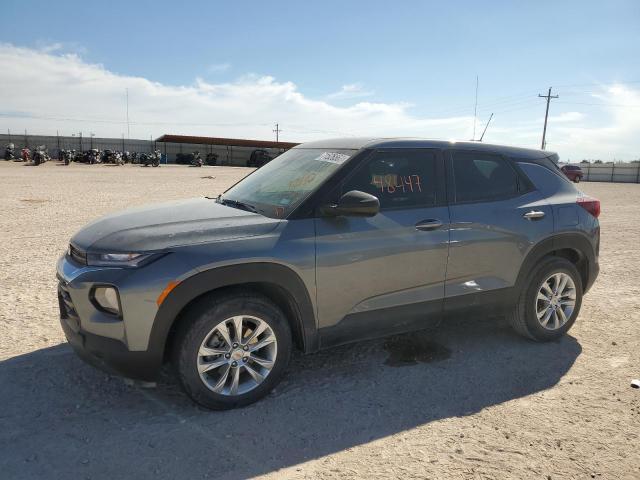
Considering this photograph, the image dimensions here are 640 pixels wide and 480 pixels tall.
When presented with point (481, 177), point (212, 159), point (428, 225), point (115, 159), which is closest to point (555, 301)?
point (481, 177)

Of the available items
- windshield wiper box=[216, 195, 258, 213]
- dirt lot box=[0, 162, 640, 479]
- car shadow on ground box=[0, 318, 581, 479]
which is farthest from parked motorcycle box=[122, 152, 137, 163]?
car shadow on ground box=[0, 318, 581, 479]

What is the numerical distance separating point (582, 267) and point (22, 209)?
11.7 meters

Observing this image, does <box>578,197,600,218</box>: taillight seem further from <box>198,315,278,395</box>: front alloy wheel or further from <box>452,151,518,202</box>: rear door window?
<box>198,315,278,395</box>: front alloy wheel

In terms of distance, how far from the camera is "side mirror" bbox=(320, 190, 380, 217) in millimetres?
3308

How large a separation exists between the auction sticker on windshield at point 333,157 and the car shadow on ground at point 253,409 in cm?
159

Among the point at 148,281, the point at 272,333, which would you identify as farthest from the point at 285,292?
the point at 148,281

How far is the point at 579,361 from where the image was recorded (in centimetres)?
410

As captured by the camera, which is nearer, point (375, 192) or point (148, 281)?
point (148, 281)

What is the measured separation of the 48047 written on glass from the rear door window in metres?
0.37

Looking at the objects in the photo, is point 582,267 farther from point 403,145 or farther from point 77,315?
point 77,315

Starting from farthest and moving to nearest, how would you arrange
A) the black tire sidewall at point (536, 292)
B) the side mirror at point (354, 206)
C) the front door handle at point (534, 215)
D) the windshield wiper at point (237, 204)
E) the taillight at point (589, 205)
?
the taillight at point (589, 205) → the black tire sidewall at point (536, 292) → the front door handle at point (534, 215) → the windshield wiper at point (237, 204) → the side mirror at point (354, 206)

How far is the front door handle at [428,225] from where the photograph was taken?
12.2ft

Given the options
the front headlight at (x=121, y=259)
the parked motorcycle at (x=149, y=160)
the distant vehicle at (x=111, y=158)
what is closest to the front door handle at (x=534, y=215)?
the front headlight at (x=121, y=259)

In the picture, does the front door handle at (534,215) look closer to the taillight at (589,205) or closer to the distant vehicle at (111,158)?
Answer: the taillight at (589,205)
